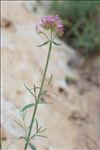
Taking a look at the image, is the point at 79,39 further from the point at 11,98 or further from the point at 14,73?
the point at 11,98

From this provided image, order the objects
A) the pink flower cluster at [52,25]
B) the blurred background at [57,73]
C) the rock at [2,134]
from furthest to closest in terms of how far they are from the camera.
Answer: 1. the blurred background at [57,73]
2. the rock at [2,134]
3. the pink flower cluster at [52,25]

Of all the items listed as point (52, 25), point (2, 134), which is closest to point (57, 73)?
point (2, 134)

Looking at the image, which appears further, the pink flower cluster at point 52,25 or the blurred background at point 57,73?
the blurred background at point 57,73

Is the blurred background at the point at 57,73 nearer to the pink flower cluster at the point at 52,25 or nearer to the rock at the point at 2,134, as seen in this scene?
the rock at the point at 2,134

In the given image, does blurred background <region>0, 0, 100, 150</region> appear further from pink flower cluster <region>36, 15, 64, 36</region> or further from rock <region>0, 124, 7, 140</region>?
pink flower cluster <region>36, 15, 64, 36</region>

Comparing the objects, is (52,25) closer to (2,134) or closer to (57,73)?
(2,134)

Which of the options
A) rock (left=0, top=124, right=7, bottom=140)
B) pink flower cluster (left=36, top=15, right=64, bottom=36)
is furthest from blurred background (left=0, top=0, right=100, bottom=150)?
pink flower cluster (left=36, top=15, right=64, bottom=36)

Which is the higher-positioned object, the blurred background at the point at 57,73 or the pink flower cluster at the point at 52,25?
the pink flower cluster at the point at 52,25

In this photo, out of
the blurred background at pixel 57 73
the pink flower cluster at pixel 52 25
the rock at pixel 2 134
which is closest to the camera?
the pink flower cluster at pixel 52 25

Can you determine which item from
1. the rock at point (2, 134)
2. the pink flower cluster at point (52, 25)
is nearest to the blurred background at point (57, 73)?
the rock at point (2, 134)
